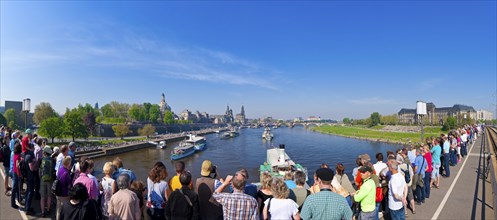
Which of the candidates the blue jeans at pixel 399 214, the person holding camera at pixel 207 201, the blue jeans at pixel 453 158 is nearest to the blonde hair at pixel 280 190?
the person holding camera at pixel 207 201

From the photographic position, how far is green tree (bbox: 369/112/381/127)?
163 m

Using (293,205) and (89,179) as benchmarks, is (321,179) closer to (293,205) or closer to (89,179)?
(293,205)

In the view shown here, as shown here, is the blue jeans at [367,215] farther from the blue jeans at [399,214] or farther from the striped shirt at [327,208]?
the striped shirt at [327,208]

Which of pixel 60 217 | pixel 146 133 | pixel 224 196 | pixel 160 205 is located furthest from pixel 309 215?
pixel 146 133

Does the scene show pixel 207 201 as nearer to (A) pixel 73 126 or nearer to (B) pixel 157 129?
(A) pixel 73 126

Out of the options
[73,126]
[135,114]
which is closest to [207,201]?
[73,126]

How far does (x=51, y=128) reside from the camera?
52656 mm

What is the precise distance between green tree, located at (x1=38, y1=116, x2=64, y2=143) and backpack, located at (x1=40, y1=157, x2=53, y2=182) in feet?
186

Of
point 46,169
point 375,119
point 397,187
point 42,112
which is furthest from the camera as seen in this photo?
point 375,119

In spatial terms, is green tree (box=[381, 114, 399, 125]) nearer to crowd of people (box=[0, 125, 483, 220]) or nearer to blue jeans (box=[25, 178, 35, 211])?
crowd of people (box=[0, 125, 483, 220])

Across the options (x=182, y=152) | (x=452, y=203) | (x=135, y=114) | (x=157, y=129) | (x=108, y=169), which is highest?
(x=135, y=114)

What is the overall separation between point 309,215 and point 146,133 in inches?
3662

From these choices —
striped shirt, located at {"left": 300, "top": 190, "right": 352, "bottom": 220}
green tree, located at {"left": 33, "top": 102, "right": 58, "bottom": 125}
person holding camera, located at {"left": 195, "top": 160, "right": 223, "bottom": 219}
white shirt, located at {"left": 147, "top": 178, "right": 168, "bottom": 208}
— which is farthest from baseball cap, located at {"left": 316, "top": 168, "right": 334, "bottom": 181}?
green tree, located at {"left": 33, "top": 102, "right": 58, "bottom": 125}

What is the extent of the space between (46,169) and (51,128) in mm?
57064
